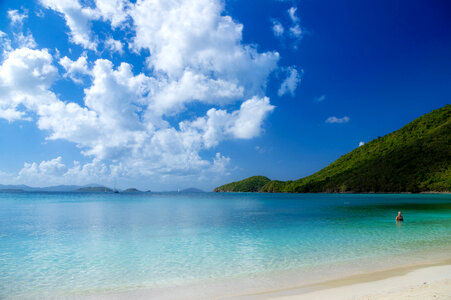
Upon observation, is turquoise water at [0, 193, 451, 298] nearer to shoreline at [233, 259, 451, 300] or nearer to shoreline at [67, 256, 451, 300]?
shoreline at [67, 256, 451, 300]

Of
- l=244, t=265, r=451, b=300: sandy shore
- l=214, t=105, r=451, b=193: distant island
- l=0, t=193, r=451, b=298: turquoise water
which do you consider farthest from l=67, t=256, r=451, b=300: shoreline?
l=214, t=105, r=451, b=193: distant island

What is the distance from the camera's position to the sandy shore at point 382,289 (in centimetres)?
830

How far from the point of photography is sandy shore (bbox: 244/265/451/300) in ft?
27.2

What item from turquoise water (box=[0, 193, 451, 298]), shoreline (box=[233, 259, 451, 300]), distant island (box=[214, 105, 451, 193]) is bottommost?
turquoise water (box=[0, 193, 451, 298])

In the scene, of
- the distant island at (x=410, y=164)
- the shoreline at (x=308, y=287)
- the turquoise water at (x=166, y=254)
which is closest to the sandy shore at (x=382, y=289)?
the shoreline at (x=308, y=287)

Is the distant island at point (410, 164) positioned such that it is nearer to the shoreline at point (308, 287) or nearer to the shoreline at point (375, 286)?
the shoreline at point (375, 286)

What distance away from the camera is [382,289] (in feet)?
30.1

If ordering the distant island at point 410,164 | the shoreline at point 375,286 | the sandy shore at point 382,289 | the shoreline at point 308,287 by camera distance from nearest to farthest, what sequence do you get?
the sandy shore at point 382,289
the shoreline at point 375,286
the shoreline at point 308,287
the distant island at point 410,164

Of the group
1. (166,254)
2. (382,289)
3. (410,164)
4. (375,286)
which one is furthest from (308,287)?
(410,164)

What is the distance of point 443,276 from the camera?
10.5 meters

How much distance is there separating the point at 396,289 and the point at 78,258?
15416 millimetres

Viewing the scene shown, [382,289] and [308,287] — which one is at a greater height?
[382,289]

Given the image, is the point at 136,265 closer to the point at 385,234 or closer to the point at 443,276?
the point at 443,276

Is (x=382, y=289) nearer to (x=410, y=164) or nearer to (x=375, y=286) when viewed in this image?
(x=375, y=286)
